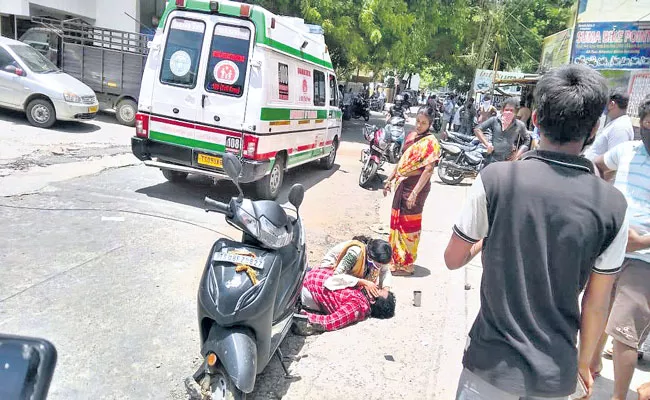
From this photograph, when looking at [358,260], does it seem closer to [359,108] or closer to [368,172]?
[368,172]

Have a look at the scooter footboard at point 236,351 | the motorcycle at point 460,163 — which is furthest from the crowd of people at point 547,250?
the motorcycle at point 460,163

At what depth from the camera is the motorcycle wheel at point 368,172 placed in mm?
9461

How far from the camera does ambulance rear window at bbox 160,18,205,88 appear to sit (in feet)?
21.2

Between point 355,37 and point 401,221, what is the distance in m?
11.2

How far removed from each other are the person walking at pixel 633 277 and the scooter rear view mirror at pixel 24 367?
262 centimetres

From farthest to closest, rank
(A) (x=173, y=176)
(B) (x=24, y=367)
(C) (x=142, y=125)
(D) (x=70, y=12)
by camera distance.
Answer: (D) (x=70, y=12)
(A) (x=173, y=176)
(C) (x=142, y=125)
(B) (x=24, y=367)

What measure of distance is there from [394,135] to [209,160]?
5.70 metres

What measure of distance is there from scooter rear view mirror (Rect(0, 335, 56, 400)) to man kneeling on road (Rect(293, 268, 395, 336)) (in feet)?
→ 8.95

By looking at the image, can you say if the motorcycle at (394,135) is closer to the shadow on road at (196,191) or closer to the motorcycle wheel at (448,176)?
the motorcycle wheel at (448,176)

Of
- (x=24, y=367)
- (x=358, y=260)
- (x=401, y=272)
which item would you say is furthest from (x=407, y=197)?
(x=24, y=367)

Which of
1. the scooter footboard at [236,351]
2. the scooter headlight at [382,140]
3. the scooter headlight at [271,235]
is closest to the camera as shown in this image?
the scooter footboard at [236,351]

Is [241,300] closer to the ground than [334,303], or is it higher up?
higher up

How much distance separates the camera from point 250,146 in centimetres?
641

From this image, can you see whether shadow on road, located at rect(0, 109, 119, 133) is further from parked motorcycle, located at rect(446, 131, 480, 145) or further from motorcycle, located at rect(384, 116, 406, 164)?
parked motorcycle, located at rect(446, 131, 480, 145)
